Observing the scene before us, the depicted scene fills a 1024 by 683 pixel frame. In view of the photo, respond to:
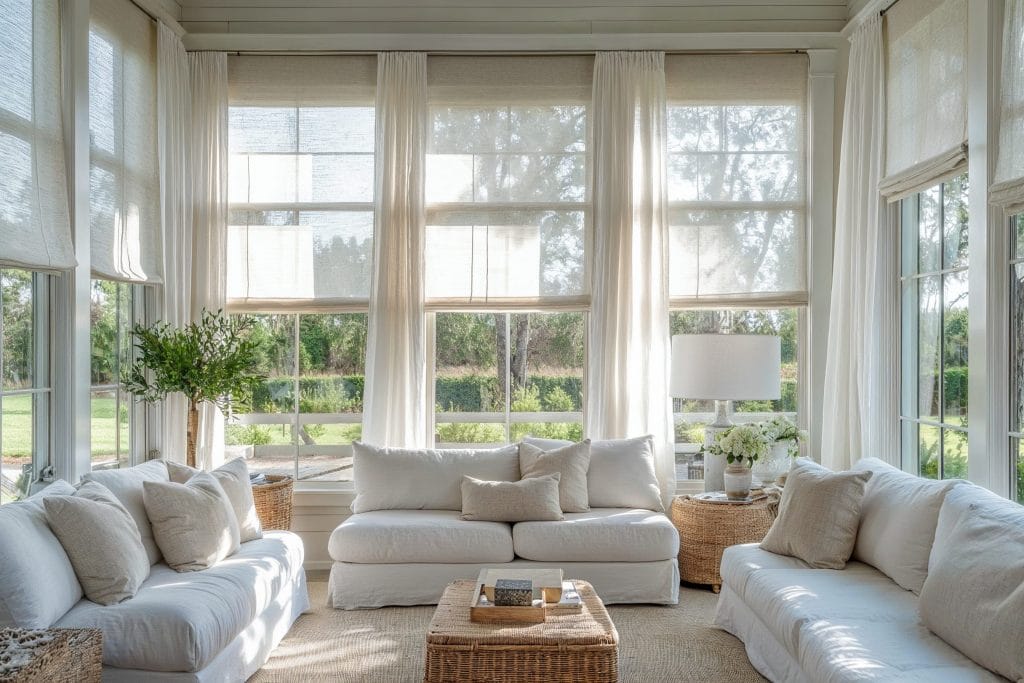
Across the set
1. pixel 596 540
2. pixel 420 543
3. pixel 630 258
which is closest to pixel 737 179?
pixel 630 258

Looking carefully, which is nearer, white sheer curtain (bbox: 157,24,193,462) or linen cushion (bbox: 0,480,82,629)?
linen cushion (bbox: 0,480,82,629)

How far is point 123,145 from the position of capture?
4867mm

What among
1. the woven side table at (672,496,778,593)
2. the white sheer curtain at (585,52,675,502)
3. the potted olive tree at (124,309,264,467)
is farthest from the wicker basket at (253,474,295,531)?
the woven side table at (672,496,778,593)

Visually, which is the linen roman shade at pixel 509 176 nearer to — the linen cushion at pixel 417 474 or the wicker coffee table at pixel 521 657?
the linen cushion at pixel 417 474

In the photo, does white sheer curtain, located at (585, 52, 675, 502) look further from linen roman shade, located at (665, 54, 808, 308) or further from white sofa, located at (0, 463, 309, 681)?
white sofa, located at (0, 463, 309, 681)

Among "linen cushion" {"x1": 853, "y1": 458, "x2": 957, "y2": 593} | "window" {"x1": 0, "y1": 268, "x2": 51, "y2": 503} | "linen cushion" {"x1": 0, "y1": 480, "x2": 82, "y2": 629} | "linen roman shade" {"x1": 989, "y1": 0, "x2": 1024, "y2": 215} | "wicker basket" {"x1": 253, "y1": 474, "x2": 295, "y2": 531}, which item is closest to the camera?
"linen cushion" {"x1": 0, "y1": 480, "x2": 82, "y2": 629}

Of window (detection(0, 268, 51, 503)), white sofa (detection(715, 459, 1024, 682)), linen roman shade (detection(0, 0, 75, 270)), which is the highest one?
linen roman shade (detection(0, 0, 75, 270))

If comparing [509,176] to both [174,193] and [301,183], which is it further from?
[174,193]

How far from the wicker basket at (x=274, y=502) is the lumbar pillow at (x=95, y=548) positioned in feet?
5.22

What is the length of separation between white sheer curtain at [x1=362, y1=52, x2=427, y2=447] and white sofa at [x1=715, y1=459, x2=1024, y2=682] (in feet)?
7.61

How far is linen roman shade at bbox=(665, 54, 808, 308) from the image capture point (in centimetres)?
568

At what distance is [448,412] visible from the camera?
5.83m

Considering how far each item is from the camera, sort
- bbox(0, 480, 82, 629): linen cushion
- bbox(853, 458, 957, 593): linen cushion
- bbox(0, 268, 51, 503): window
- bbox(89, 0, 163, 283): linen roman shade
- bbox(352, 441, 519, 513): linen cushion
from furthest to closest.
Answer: bbox(352, 441, 519, 513): linen cushion → bbox(89, 0, 163, 283): linen roman shade → bbox(0, 268, 51, 503): window → bbox(853, 458, 957, 593): linen cushion → bbox(0, 480, 82, 629): linen cushion

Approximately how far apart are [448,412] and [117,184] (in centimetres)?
240
